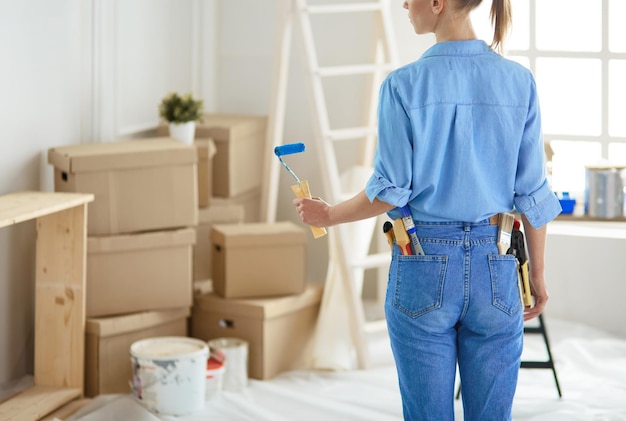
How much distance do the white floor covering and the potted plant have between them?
1.07m

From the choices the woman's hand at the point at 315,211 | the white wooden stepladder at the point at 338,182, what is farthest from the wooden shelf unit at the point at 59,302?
the woman's hand at the point at 315,211

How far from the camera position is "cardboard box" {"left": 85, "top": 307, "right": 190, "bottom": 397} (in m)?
3.28

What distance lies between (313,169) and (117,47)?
1239 mm

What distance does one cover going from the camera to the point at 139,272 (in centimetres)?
339

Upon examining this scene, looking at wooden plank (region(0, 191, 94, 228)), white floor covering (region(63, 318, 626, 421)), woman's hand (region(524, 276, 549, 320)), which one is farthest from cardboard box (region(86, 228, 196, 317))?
woman's hand (region(524, 276, 549, 320))

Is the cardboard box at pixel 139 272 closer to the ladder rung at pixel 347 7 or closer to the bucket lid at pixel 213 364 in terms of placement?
the bucket lid at pixel 213 364

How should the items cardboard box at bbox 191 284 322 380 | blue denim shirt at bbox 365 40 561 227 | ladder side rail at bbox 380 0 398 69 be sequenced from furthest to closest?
ladder side rail at bbox 380 0 398 69
cardboard box at bbox 191 284 322 380
blue denim shirt at bbox 365 40 561 227

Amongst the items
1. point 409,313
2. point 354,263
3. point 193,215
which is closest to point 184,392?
point 193,215

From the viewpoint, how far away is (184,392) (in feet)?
10.3

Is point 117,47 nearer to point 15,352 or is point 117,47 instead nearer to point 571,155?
point 15,352

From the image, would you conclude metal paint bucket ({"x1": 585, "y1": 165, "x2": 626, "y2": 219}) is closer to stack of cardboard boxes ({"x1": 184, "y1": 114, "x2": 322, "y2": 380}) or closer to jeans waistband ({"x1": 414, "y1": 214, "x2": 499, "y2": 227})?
stack of cardboard boxes ({"x1": 184, "y1": 114, "x2": 322, "y2": 380})

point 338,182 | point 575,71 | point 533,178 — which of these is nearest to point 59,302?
point 338,182

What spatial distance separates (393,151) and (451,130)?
4.5 inches

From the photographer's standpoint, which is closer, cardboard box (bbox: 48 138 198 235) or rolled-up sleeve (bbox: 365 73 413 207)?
rolled-up sleeve (bbox: 365 73 413 207)
